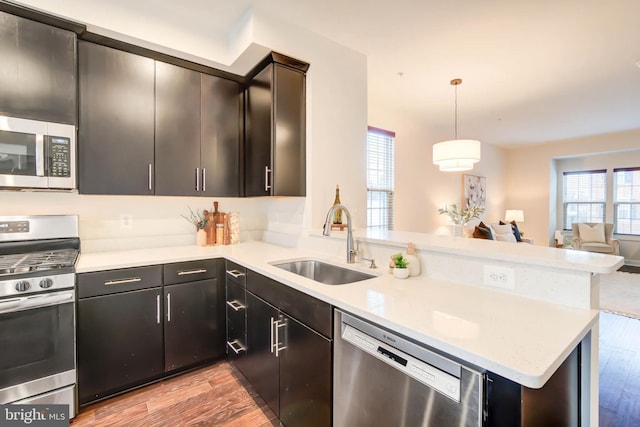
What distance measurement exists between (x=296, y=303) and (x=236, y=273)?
812 millimetres

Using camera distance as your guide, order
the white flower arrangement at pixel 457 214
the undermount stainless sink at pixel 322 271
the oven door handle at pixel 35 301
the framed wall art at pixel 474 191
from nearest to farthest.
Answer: the oven door handle at pixel 35 301
the undermount stainless sink at pixel 322 271
the white flower arrangement at pixel 457 214
the framed wall art at pixel 474 191

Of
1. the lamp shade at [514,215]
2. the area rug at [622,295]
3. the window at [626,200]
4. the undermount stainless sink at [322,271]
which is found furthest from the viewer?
the lamp shade at [514,215]

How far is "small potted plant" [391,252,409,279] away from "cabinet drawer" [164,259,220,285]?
140cm

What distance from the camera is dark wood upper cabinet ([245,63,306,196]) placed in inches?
91.6

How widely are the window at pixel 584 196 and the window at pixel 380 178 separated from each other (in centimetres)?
588

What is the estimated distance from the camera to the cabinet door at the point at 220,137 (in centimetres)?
254

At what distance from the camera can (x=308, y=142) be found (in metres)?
2.47

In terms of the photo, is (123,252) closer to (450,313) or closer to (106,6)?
(106,6)

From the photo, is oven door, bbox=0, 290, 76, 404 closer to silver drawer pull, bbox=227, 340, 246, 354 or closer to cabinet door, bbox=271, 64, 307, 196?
silver drawer pull, bbox=227, 340, 246, 354

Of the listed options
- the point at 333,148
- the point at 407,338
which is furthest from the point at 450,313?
the point at 333,148

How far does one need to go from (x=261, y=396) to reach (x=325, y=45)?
108 inches

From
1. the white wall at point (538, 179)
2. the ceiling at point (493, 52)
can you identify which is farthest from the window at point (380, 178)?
the white wall at point (538, 179)

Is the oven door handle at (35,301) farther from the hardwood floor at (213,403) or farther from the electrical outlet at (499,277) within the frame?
the electrical outlet at (499,277)

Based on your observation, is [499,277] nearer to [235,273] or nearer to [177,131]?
[235,273]
